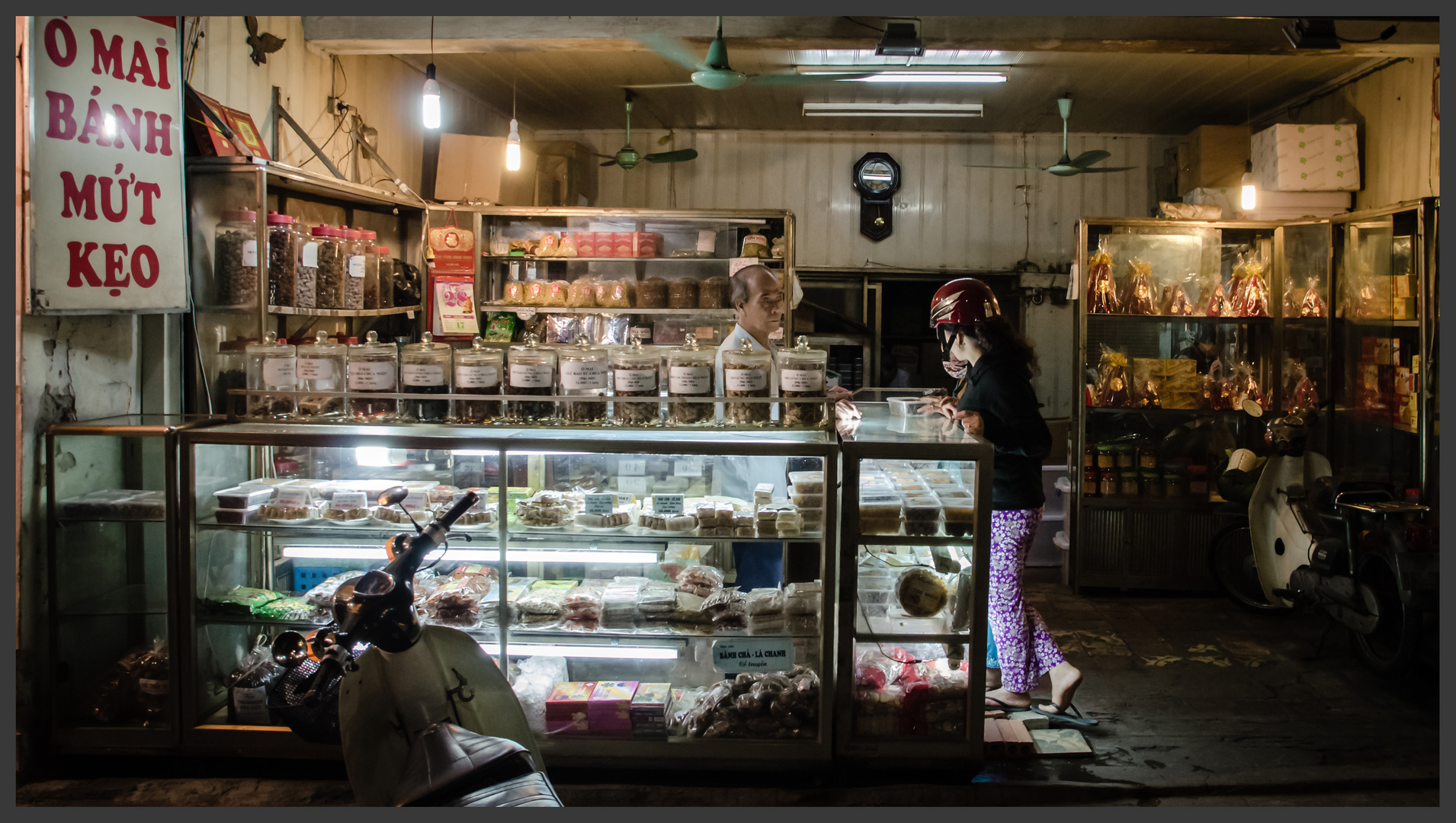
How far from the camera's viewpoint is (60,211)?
300 cm

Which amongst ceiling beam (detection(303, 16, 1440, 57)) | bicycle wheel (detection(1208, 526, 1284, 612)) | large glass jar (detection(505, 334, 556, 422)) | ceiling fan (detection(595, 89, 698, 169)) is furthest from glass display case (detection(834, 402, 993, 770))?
ceiling fan (detection(595, 89, 698, 169))

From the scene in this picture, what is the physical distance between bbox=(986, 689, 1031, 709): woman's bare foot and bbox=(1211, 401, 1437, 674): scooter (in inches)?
71.8

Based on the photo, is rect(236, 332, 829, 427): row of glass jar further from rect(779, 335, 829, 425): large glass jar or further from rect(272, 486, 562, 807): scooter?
rect(272, 486, 562, 807): scooter

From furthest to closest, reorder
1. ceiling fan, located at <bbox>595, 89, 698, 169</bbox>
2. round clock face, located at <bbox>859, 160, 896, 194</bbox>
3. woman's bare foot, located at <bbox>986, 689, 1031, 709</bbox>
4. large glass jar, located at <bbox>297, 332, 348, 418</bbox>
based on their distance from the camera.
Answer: round clock face, located at <bbox>859, 160, 896, 194</bbox>
ceiling fan, located at <bbox>595, 89, 698, 169</bbox>
woman's bare foot, located at <bbox>986, 689, 1031, 709</bbox>
large glass jar, located at <bbox>297, 332, 348, 418</bbox>

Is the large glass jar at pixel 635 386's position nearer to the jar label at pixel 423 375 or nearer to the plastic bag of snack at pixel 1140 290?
the jar label at pixel 423 375

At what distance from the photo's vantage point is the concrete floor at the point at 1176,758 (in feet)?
10.1

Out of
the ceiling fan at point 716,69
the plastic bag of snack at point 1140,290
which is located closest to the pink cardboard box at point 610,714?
the ceiling fan at point 716,69

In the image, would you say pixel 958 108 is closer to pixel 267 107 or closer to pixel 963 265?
A: pixel 963 265

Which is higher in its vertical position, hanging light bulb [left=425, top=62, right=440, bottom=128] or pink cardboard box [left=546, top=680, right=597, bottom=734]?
hanging light bulb [left=425, top=62, right=440, bottom=128]

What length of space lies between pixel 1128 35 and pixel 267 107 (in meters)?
4.39

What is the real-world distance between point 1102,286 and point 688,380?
12.5 ft

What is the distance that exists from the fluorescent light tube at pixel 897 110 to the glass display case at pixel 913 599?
14.5 ft

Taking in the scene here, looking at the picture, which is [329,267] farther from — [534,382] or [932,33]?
[932,33]

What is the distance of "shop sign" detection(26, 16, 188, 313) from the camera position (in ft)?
9.62
